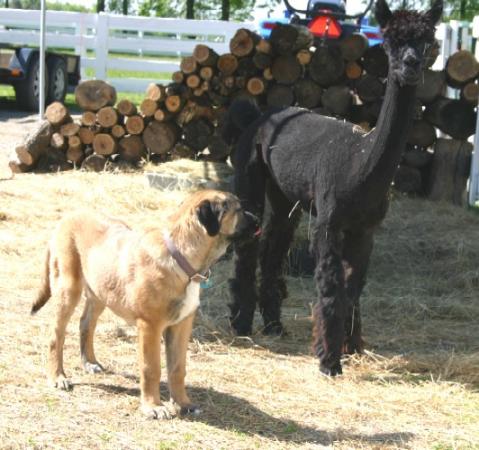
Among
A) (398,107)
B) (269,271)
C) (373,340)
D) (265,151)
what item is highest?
(398,107)

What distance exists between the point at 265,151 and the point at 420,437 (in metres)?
2.46

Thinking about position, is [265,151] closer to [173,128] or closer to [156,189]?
[156,189]

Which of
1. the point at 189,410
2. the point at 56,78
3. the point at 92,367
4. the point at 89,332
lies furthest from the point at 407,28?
the point at 56,78

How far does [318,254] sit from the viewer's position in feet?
19.3

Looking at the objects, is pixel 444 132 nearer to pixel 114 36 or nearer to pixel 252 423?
pixel 252 423

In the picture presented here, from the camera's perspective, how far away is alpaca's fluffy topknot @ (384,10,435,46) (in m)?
5.25

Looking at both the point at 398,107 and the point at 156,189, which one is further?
the point at 156,189

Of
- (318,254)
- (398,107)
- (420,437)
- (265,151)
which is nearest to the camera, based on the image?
(420,437)

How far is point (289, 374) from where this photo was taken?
5.84 metres

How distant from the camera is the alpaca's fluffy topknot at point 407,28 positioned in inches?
207

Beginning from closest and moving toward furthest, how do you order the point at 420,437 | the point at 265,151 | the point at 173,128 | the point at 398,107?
the point at 420,437, the point at 398,107, the point at 265,151, the point at 173,128

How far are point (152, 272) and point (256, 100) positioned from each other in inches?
261

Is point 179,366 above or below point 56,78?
below

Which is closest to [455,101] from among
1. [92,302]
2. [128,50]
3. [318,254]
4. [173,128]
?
[173,128]
